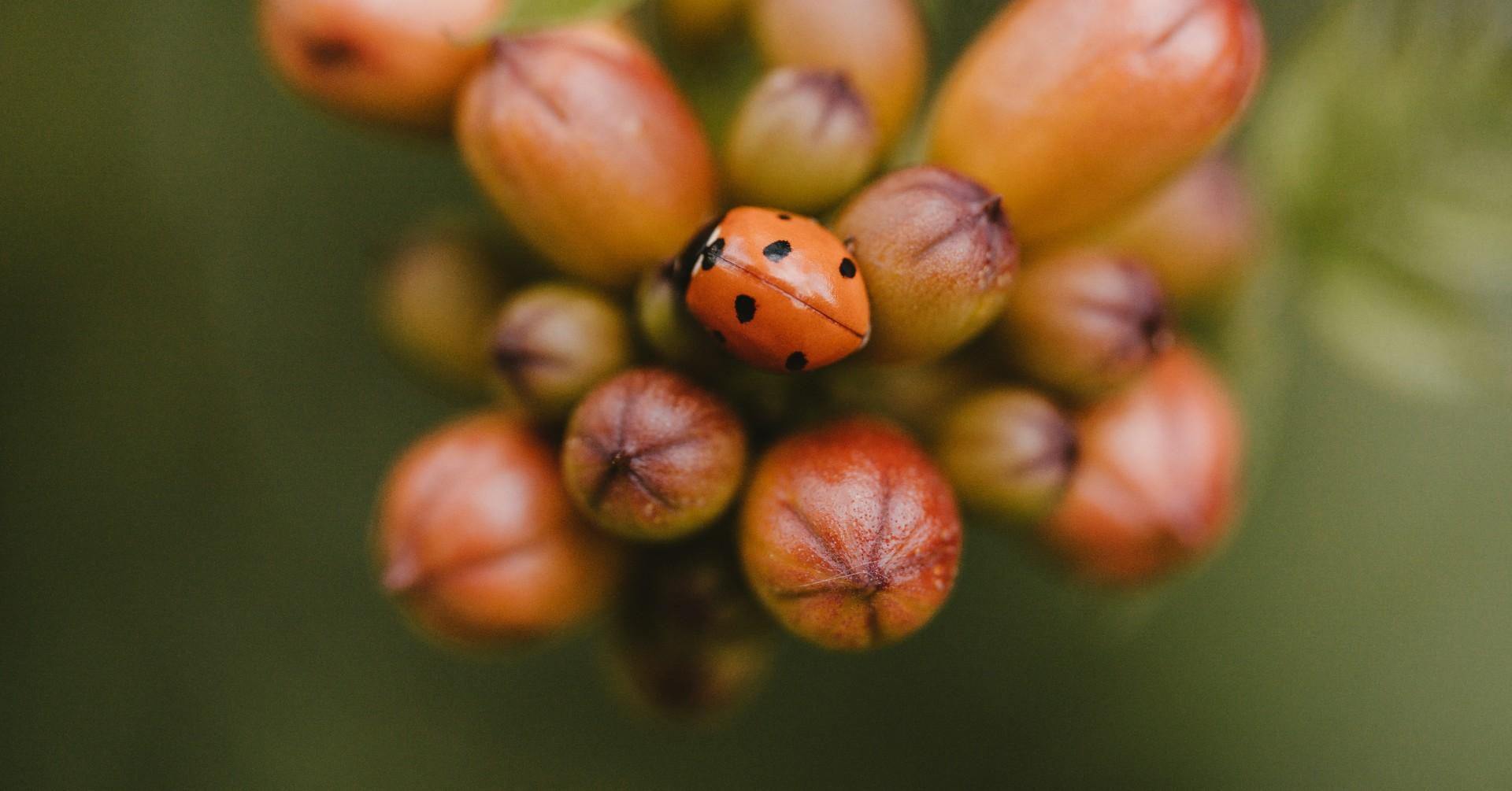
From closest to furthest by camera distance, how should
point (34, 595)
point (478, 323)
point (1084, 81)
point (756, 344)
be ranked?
point (756, 344) → point (1084, 81) → point (478, 323) → point (34, 595)

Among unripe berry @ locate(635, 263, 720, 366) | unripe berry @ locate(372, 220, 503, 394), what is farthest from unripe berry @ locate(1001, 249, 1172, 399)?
unripe berry @ locate(372, 220, 503, 394)

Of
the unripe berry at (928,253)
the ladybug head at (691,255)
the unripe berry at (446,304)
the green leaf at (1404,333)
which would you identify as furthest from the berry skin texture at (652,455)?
the green leaf at (1404,333)

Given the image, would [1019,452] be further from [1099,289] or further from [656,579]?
[656,579]

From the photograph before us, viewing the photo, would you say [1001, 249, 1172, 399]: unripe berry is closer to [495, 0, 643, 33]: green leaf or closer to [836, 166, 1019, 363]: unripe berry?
[836, 166, 1019, 363]: unripe berry

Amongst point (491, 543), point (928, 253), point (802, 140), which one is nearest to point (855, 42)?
point (802, 140)

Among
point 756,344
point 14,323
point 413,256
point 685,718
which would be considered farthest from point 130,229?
point 756,344

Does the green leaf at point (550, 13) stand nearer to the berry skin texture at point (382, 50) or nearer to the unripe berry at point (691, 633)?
the berry skin texture at point (382, 50)

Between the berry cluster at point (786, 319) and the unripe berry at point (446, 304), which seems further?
the unripe berry at point (446, 304)
